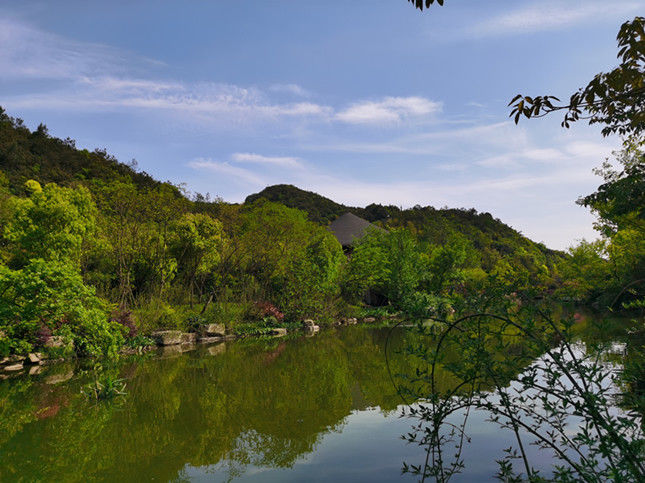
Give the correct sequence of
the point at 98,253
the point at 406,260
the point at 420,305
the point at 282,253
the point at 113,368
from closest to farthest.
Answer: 1. the point at 420,305
2. the point at 113,368
3. the point at 98,253
4. the point at 282,253
5. the point at 406,260

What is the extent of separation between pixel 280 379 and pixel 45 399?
3.71m

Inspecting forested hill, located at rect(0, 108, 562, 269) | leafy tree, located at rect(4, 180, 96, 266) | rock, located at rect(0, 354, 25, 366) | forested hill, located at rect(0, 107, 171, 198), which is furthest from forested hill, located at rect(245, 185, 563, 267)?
rock, located at rect(0, 354, 25, 366)

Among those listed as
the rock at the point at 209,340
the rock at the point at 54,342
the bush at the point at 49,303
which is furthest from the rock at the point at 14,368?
the rock at the point at 209,340

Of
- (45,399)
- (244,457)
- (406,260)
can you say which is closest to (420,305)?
(244,457)

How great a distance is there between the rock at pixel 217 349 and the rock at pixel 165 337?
1.19m

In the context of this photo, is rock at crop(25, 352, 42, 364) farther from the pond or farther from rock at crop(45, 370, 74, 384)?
rock at crop(45, 370, 74, 384)

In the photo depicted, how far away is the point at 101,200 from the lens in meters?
14.1

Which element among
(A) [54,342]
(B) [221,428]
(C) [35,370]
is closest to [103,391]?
(B) [221,428]

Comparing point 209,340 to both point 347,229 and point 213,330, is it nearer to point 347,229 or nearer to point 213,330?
point 213,330

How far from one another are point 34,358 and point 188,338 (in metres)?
4.29

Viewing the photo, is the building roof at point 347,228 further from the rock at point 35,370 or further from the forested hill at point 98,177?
the rock at point 35,370

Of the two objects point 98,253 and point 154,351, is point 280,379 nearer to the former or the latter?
point 154,351

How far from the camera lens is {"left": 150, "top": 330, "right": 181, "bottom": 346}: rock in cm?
1226

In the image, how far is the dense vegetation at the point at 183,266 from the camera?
823 cm
